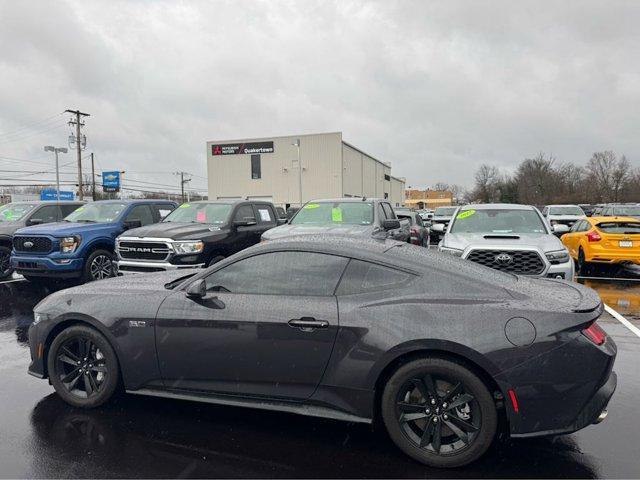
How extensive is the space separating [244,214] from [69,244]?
132 inches

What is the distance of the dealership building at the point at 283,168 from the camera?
5097 cm

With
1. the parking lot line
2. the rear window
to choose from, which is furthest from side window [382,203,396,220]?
the rear window

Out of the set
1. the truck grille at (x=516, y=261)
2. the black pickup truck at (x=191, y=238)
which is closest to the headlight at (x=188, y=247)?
the black pickup truck at (x=191, y=238)

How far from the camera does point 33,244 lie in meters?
9.15

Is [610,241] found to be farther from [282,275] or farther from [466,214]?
[282,275]

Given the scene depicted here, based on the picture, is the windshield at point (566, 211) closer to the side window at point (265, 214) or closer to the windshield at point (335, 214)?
the side window at point (265, 214)

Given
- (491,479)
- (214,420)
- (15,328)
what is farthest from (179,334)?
(15,328)

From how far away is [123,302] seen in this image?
3.86 metres

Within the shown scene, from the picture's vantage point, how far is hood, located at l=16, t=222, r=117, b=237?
9133 mm

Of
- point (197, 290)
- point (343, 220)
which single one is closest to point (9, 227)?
point (343, 220)

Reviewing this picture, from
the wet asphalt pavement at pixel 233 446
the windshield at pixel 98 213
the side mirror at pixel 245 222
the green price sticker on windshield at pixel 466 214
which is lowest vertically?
the wet asphalt pavement at pixel 233 446

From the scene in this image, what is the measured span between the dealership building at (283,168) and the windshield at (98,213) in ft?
127

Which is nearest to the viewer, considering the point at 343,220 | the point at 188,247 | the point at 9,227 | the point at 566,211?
the point at 188,247

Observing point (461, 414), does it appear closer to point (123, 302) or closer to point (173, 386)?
point (173, 386)
